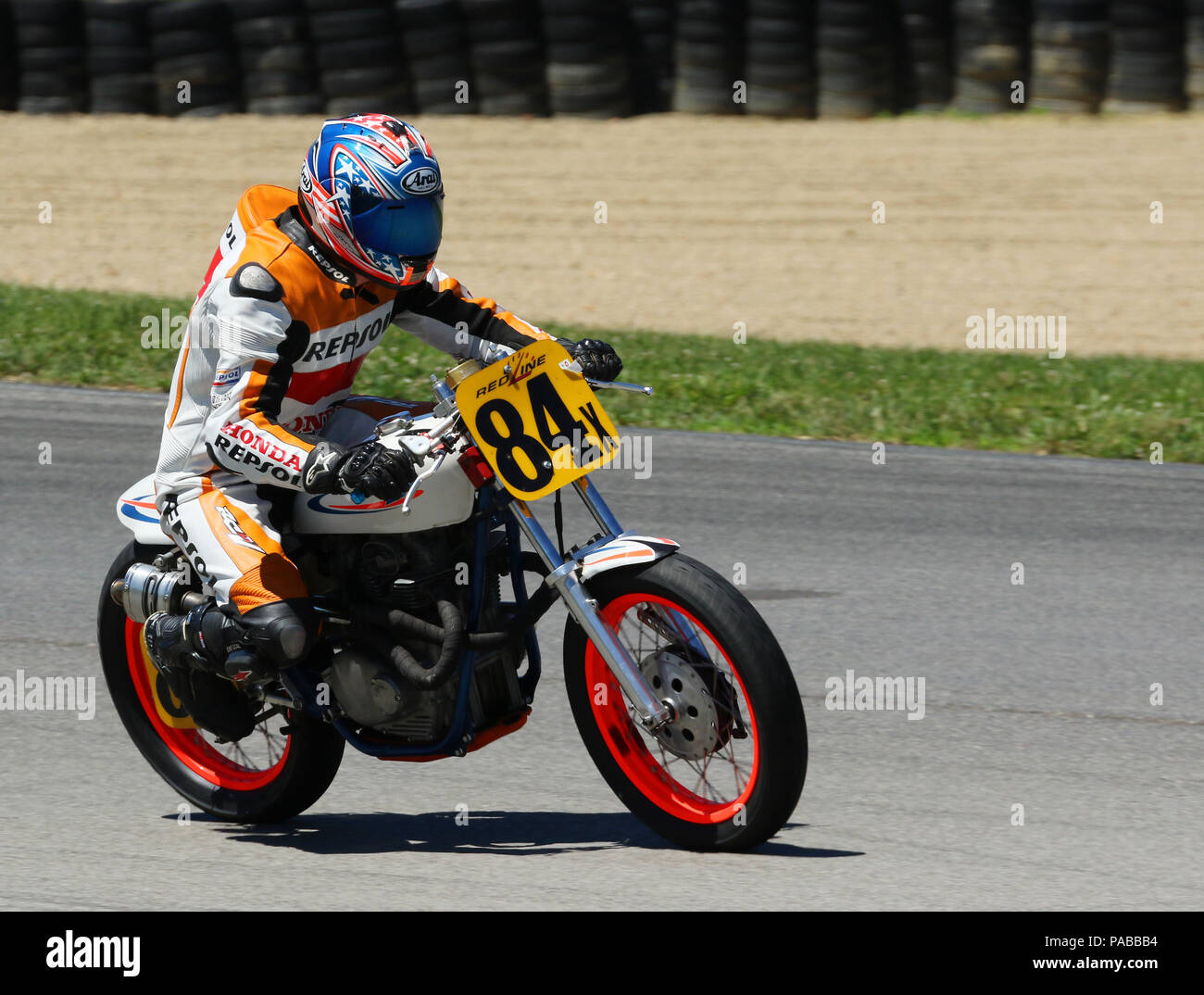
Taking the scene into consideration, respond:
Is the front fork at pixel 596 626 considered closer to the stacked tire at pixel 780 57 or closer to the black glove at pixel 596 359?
the black glove at pixel 596 359

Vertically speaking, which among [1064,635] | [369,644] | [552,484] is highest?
[552,484]

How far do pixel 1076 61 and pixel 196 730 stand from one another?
16633 millimetres

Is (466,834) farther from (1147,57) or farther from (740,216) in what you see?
(1147,57)

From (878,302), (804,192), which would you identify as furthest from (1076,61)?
(878,302)

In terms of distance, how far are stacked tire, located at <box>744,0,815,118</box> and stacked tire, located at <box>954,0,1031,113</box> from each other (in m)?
1.54

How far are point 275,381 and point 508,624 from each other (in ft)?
2.67

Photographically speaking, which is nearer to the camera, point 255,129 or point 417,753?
point 417,753

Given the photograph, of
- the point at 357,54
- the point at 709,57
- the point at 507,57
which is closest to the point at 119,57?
the point at 357,54

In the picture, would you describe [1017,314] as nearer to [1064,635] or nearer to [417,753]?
[1064,635]

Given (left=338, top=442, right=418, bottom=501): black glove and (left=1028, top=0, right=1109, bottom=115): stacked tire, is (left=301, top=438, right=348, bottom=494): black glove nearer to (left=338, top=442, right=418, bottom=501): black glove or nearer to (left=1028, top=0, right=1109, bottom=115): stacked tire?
(left=338, top=442, right=418, bottom=501): black glove

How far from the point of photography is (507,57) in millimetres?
20500

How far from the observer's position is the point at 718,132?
2072cm

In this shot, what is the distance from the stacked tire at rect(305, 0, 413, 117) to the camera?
20.0m

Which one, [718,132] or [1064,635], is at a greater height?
[718,132]
